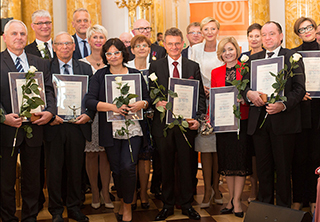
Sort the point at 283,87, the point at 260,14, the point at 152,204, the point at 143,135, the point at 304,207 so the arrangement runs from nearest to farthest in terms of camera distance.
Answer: the point at 283,87 < the point at 143,135 < the point at 304,207 < the point at 152,204 < the point at 260,14

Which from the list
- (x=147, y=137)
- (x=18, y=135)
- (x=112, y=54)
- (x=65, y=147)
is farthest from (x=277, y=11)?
(x=18, y=135)

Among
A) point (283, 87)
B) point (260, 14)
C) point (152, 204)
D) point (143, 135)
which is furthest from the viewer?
point (260, 14)

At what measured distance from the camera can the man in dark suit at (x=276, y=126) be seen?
3.47m

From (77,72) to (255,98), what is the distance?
69.8 inches

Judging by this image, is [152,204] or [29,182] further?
[152,204]

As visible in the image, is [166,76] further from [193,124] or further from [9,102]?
[9,102]

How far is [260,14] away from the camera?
292 inches

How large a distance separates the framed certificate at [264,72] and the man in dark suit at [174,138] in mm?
564

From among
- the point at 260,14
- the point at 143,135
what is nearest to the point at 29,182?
the point at 143,135

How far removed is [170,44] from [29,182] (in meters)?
1.93

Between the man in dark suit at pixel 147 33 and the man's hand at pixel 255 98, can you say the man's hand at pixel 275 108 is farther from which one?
the man in dark suit at pixel 147 33

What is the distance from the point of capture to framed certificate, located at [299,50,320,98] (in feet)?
12.6

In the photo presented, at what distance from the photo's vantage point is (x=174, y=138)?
3.80m

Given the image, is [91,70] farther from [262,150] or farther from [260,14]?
[260,14]
